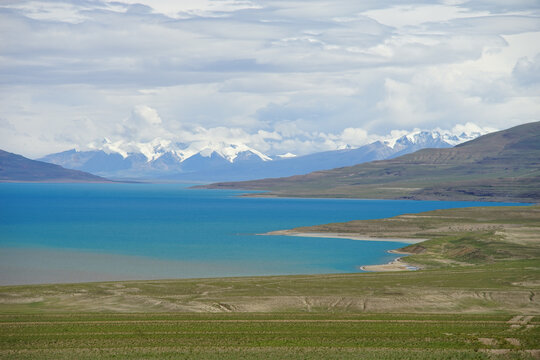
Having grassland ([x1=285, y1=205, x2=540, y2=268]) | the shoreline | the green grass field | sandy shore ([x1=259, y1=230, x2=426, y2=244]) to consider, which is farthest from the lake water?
the green grass field

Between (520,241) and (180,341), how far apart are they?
63542 millimetres

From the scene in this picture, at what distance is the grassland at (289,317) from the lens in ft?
111

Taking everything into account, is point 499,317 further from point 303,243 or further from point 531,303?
point 303,243

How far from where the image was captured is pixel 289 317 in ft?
Result: 140

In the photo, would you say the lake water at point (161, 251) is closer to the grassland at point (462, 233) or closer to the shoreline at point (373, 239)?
the shoreline at point (373, 239)

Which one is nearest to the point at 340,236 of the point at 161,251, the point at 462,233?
the point at 462,233

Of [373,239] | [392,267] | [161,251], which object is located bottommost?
[373,239]

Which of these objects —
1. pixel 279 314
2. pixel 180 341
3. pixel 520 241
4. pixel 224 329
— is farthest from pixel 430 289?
pixel 520 241

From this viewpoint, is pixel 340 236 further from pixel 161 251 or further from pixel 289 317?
pixel 289 317

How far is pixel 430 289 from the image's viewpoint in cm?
5494

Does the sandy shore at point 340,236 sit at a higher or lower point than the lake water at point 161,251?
lower

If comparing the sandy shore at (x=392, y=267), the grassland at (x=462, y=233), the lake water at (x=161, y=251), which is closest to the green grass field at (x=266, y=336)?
the lake water at (x=161, y=251)

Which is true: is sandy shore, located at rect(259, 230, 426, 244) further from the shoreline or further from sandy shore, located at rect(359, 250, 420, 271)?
sandy shore, located at rect(359, 250, 420, 271)

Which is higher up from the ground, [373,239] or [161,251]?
[161,251]
